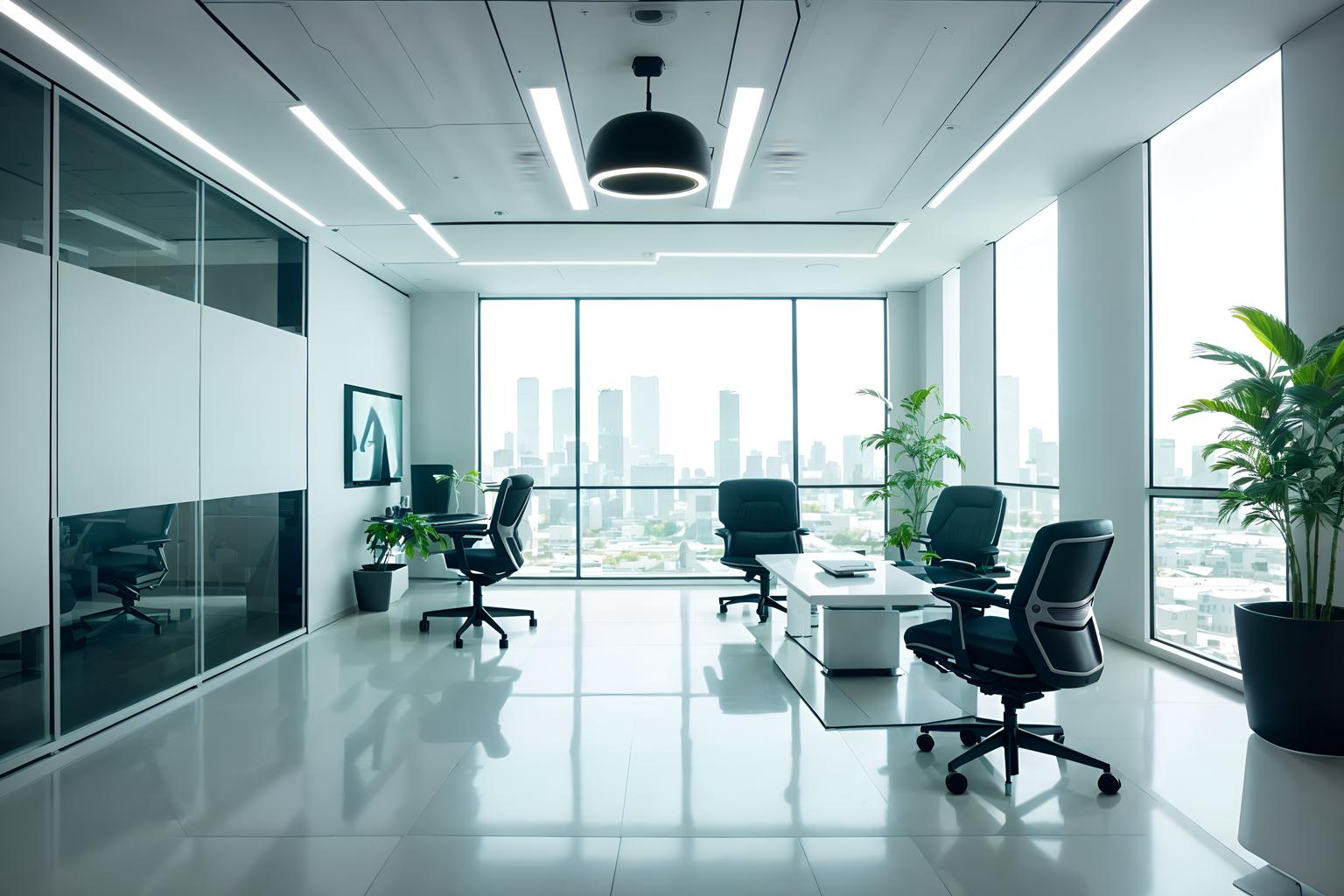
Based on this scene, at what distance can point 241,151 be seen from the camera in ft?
15.1

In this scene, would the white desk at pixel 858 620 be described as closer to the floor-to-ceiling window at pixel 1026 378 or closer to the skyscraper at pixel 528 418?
the floor-to-ceiling window at pixel 1026 378

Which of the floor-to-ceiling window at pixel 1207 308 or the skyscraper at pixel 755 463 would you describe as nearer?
the floor-to-ceiling window at pixel 1207 308

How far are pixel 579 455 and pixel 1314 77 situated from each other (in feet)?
22.2

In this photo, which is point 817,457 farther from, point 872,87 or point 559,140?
point 559,140

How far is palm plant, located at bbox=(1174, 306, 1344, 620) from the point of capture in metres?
3.36

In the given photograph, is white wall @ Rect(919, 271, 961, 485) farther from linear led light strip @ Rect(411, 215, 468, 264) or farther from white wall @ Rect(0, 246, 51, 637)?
white wall @ Rect(0, 246, 51, 637)

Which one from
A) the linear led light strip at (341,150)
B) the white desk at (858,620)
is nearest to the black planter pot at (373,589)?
the linear led light strip at (341,150)

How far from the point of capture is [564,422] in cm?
874

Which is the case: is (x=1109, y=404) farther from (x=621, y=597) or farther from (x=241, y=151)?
(x=241, y=151)

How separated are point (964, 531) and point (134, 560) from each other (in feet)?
16.9

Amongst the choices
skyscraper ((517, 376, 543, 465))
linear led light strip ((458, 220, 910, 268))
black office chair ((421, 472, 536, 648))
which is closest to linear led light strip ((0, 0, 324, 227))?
linear led light strip ((458, 220, 910, 268))

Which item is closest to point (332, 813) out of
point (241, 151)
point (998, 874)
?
point (998, 874)

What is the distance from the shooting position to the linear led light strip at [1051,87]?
3.33 meters

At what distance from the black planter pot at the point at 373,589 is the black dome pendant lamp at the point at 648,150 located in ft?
15.5
